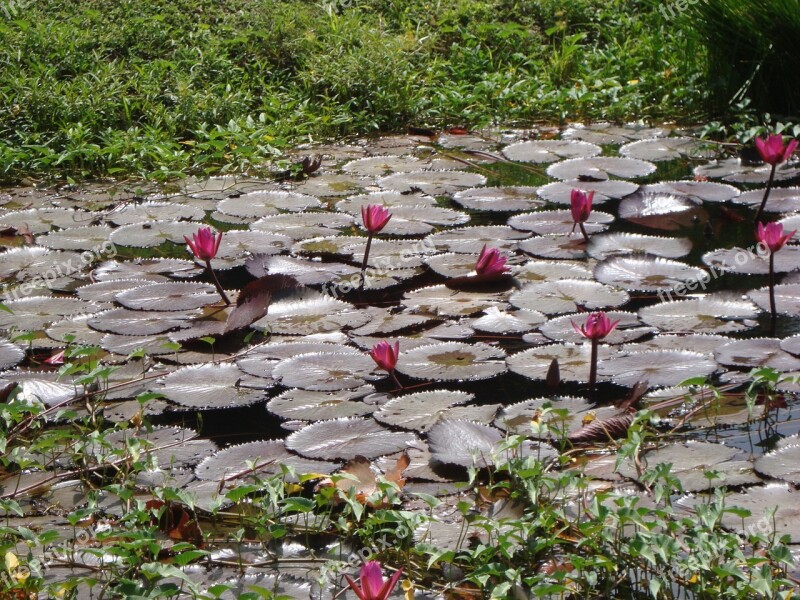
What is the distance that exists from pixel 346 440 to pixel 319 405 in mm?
225

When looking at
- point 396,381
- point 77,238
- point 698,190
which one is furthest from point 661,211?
point 77,238

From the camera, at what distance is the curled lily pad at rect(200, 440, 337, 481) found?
2312 millimetres

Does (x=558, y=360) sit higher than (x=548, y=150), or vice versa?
(x=548, y=150)

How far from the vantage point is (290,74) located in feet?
19.8

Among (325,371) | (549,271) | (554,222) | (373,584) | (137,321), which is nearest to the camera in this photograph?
(373,584)

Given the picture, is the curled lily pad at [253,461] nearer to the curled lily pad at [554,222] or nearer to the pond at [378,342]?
the pond at [378,342]

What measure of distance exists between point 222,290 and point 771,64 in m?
3.31

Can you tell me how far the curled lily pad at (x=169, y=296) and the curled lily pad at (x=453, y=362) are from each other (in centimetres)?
80

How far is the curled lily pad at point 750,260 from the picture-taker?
339 centimetres

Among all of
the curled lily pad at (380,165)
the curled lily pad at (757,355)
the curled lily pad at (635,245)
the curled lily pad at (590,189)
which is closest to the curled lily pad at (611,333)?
the curled lily pad at (757,355)

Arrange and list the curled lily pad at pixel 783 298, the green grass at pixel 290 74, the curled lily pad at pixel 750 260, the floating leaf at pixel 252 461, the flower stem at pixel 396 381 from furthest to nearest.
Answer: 1. the green grass at pixel 290 74
2. the curled lily pad at pixel 750 260
3. the curled lily pad at pixel 783 298
4. the flower stem at pixel 396 381
5. the floating leaf at pixel 252 461

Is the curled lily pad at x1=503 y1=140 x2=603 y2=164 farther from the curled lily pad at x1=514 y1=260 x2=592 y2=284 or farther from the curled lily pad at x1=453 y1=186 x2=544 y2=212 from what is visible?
the curled lily pad at x1=514 y1=260 x2=592 y2=284

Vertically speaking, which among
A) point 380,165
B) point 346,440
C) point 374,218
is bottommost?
point 346,440

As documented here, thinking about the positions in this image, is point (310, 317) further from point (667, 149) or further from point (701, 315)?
point (667, 149)
